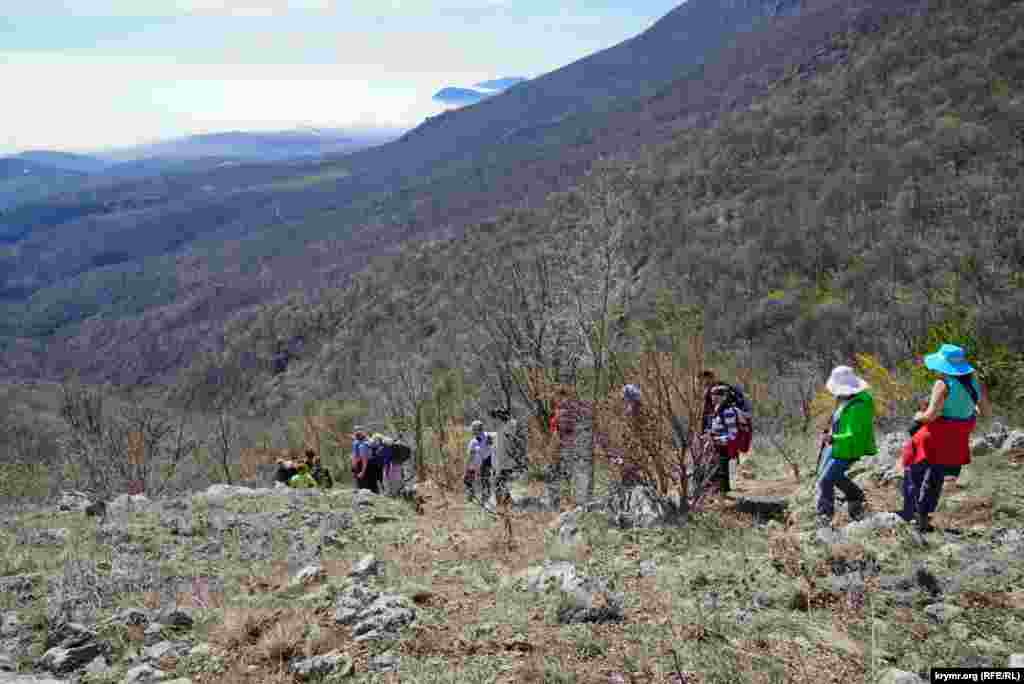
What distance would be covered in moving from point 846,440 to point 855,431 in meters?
0.10

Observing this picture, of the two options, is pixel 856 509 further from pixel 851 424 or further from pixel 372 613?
pixel 372 613

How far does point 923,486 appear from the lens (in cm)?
512

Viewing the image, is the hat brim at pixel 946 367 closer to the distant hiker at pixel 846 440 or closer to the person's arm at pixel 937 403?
the person's arm at pixel 937 403

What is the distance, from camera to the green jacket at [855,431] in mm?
5234

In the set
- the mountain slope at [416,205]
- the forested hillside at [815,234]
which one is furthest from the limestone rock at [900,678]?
the mountain slope at [416,205]

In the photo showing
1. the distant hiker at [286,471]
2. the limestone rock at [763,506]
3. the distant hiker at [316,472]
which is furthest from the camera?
the distant hiker at [316,472]

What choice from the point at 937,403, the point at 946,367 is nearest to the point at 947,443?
the point at 937,403

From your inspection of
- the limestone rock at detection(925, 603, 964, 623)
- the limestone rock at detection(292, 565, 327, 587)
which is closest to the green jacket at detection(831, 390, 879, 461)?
the limestone rock at detection(925, 603, 964, 623)

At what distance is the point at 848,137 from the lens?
34.0 meters

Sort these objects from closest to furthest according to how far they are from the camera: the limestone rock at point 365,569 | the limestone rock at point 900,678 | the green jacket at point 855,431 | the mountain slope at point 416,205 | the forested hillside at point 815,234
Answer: the limestone rock at point 900,678
the limestone rock at point 365,569
the green jacket at point 855,431
the forested hillside at point 815,234
the mountain slope at point 416,205

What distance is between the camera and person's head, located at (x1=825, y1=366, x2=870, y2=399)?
5.33 metres

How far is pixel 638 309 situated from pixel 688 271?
30.2 feet

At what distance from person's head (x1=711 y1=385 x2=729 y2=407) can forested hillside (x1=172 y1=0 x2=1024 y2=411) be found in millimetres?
4042

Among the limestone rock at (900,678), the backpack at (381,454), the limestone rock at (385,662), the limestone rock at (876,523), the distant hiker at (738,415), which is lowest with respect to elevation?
the backpack at (381,454)
